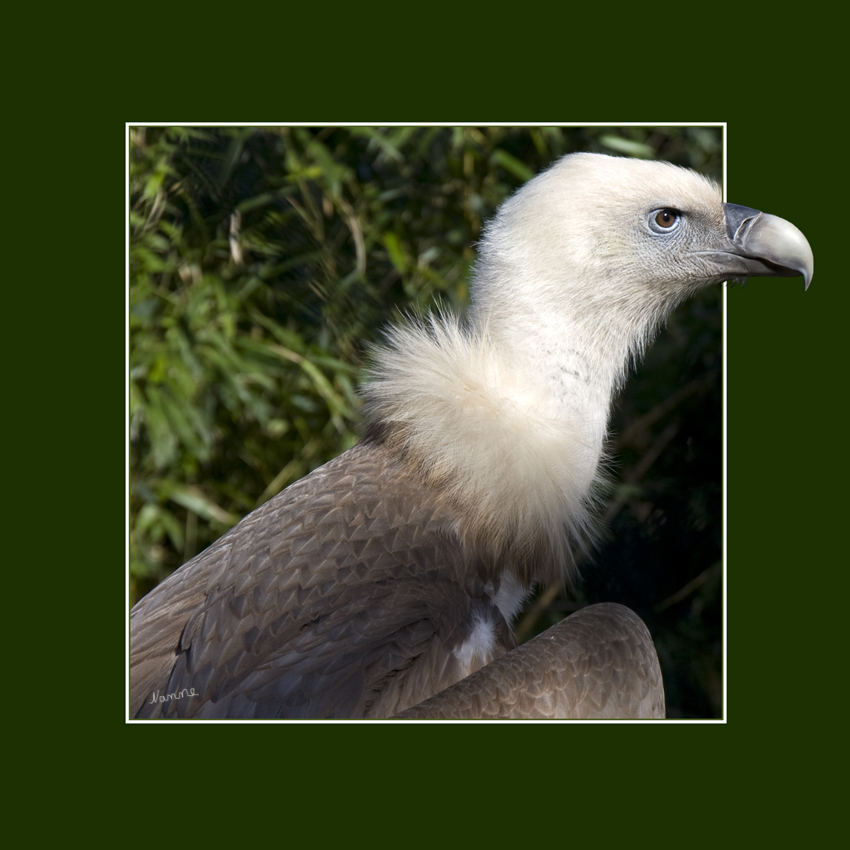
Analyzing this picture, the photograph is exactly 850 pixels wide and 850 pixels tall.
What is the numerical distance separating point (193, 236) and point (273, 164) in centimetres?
30

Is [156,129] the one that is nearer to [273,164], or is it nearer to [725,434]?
[273,164]

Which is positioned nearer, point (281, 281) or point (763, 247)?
point (763, 247)

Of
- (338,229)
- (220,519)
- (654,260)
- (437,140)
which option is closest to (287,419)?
(220,519)

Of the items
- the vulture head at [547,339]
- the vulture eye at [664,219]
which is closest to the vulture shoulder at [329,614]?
the vulture head at [547,339]

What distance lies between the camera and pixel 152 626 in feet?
7.75

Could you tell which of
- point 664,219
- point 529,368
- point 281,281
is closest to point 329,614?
point 529,368

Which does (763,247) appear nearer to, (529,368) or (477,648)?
(529,368)

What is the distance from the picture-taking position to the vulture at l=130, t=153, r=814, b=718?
2.17 m

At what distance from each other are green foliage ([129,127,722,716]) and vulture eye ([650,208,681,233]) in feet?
1.10

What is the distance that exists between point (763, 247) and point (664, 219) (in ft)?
0.78

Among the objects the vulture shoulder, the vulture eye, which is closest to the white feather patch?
the vulture shoulder

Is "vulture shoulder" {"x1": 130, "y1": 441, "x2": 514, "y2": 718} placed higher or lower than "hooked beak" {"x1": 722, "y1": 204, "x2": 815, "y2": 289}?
lower

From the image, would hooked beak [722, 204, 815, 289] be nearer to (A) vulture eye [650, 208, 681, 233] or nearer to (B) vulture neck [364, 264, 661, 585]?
(A) vulture eye [650, 208, 681, 233]

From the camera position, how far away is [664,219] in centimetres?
243
